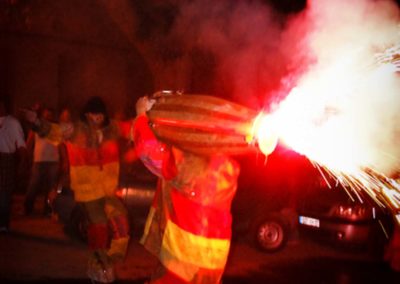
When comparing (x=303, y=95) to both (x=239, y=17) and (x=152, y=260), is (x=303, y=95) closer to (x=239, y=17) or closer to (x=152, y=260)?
(x=152, y=260)

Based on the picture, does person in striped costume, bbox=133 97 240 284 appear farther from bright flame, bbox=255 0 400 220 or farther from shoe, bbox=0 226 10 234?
shoe, bbox=0 226 10 234

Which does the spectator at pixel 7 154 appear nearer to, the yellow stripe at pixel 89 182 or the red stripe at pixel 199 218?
the yellow stripe at pixel 89 182

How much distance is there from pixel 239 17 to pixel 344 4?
4.54m

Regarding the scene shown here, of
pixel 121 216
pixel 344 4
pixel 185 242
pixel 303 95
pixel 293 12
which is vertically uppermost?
pixel 293 12

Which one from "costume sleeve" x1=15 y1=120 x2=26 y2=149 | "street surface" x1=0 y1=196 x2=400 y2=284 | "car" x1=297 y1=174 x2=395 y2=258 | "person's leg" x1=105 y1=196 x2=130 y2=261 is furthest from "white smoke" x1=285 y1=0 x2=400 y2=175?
"costume sleeve" x1=15 y1=120 x2=26 y2=149

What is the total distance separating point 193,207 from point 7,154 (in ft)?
17.2

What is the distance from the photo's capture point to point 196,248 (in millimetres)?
3455

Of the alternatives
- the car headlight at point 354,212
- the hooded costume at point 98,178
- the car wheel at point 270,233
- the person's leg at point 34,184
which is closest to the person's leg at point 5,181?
the person's leg at point 34,184

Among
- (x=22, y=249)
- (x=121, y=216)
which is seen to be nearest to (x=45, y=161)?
(x=22, y=249)

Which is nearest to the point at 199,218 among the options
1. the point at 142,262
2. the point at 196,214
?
the point at 196,214

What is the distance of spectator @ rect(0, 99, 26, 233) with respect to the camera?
780 centimetres

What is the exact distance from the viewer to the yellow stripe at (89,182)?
585cm

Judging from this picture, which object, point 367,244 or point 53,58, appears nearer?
point 367,244

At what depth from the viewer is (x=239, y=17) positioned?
9.65m
